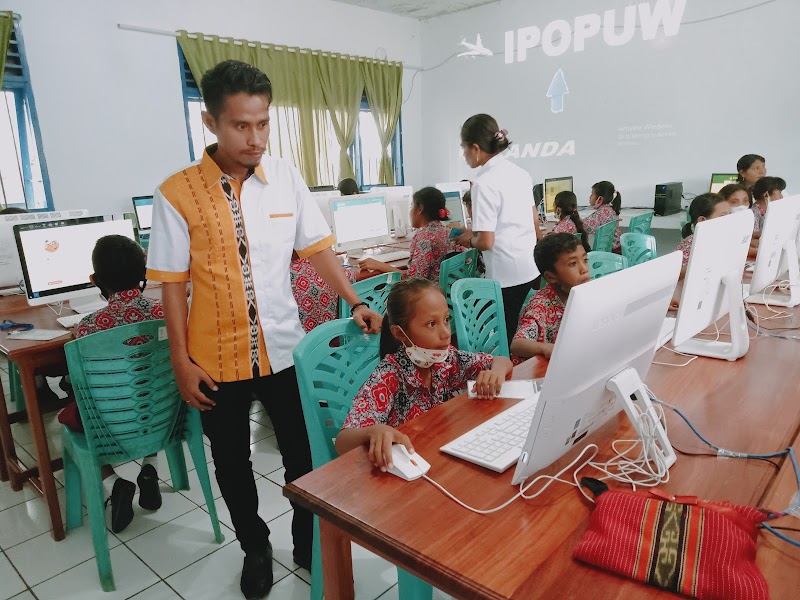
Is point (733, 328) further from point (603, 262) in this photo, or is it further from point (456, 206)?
point (456, 206)

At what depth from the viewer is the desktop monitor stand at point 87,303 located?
97.2 inches

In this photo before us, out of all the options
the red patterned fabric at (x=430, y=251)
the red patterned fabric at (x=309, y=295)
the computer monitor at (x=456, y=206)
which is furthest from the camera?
the computer monitor at (x=456, y=206)

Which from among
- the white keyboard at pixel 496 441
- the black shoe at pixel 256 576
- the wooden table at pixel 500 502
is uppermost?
the white keyboard at pixel 496 441

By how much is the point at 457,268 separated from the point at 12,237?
2259 millimetres

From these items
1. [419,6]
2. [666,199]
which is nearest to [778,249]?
[666,199]

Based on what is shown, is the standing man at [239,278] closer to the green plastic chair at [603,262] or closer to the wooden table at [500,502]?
the wooden table at [500,502]

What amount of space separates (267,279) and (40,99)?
161 inches

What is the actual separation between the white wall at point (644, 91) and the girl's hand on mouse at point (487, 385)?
4865mm

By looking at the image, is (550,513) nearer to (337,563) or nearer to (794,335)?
(337,563)

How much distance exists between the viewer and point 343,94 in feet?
20.9

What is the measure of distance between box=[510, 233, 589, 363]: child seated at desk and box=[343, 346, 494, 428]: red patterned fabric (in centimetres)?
30

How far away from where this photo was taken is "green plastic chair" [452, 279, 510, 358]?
76.9 inches

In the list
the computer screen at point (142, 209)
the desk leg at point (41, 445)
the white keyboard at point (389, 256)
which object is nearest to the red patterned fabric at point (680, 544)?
the desk leg at point (41, 445)

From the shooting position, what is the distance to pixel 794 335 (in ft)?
5.64
